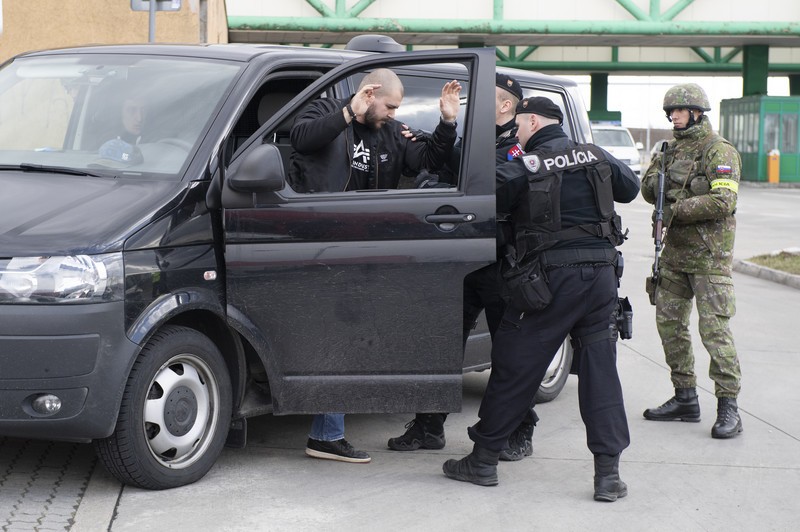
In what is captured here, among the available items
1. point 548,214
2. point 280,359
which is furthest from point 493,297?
point 280,359

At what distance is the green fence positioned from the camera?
35688 millimetres

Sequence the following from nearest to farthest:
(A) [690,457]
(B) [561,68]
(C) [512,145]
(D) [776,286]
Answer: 1. (C) [512,145]
2. (A) [690,457]
3. (D) [776,286]
4. (B) [561,68]

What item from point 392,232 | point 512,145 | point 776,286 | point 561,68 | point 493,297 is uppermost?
point 561,68

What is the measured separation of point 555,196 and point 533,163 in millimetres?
171

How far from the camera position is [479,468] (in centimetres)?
520

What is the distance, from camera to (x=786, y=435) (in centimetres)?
635

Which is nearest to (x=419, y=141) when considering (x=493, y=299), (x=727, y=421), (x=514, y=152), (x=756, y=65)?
(x=514, y=152)

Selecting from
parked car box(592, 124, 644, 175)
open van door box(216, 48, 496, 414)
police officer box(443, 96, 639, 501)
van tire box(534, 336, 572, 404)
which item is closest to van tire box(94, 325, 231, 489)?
open van door box(216, 48, 496, 414)

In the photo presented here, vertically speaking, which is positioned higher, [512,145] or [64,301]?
[512,145]

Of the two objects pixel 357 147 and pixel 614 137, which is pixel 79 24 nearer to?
pixel 357 147

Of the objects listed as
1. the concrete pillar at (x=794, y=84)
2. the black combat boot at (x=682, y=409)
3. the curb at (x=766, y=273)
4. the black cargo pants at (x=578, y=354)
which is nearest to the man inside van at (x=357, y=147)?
the black cargo pants at (x=578, y=354)

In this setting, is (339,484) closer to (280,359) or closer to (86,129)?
(280,359)

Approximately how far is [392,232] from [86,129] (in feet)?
5.10

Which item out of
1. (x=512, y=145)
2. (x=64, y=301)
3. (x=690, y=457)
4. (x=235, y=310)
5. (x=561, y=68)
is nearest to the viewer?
(x=64, y=301)
